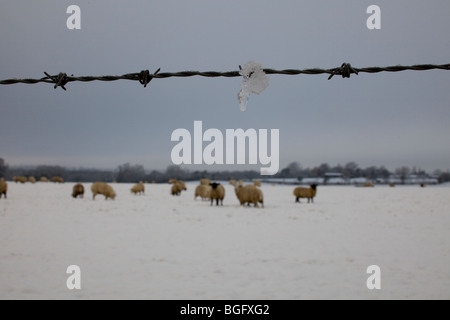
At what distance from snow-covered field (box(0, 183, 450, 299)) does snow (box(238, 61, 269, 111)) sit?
5425mm

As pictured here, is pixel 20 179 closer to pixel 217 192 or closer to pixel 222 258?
pixel 217 192

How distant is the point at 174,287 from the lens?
7.60m

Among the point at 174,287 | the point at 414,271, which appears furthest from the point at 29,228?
the point at 414,271

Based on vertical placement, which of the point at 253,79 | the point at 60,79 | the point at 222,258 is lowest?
the point at 222,258

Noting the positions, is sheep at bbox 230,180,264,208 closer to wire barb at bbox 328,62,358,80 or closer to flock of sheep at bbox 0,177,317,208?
flock of sheep at bbox 0,177,317,208

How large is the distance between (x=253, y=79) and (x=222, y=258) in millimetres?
8042

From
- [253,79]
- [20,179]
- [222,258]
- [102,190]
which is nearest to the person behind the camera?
[253,79]

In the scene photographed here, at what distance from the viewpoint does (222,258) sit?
9.91 m

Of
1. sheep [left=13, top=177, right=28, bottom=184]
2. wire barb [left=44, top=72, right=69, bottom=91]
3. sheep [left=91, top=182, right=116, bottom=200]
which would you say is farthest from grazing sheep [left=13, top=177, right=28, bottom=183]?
wire barb [left=44, top=72, right=69, bottom=91]

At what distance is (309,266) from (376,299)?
2.39 meters

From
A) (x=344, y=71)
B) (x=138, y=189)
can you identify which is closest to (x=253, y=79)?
(x=344, y=71)

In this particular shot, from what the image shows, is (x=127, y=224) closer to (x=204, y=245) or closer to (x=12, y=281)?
(x=204, y=245)

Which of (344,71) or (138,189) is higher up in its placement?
(344,71)

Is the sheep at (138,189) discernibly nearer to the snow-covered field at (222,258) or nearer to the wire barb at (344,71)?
the snow-covered field at (222,258)
